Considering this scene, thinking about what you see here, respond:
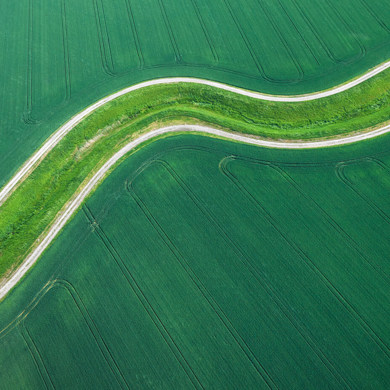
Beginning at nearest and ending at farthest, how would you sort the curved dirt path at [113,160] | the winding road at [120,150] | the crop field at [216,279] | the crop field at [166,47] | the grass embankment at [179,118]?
the crop field at [216,279] → the curved dirt path at [113,160] → the winding road at [120,150] → the grass embankment at [179,118] → the crop field at [166,47]

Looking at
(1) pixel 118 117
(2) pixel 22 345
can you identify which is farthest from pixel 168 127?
(2) pixel 22 345

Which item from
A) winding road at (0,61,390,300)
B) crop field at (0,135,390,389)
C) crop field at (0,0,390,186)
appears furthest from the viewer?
crop field at (0,0,390,186)

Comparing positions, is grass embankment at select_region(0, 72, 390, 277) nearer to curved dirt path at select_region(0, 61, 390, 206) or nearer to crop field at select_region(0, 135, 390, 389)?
curved dirt path at select_region(0, 61, 390, 206)

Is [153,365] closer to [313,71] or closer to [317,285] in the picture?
[317,285]

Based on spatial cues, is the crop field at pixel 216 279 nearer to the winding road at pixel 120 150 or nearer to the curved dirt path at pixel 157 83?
the winding road at pixel 120 150

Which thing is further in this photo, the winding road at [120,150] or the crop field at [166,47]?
the crop field at [166,47]

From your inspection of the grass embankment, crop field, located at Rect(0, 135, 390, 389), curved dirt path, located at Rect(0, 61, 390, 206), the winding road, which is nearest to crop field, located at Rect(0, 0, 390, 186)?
curved dirt path, located at Rect(0, 61, 390, 206)

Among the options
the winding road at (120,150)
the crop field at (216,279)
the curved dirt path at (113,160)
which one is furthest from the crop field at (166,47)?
the crop field at (216,279)
